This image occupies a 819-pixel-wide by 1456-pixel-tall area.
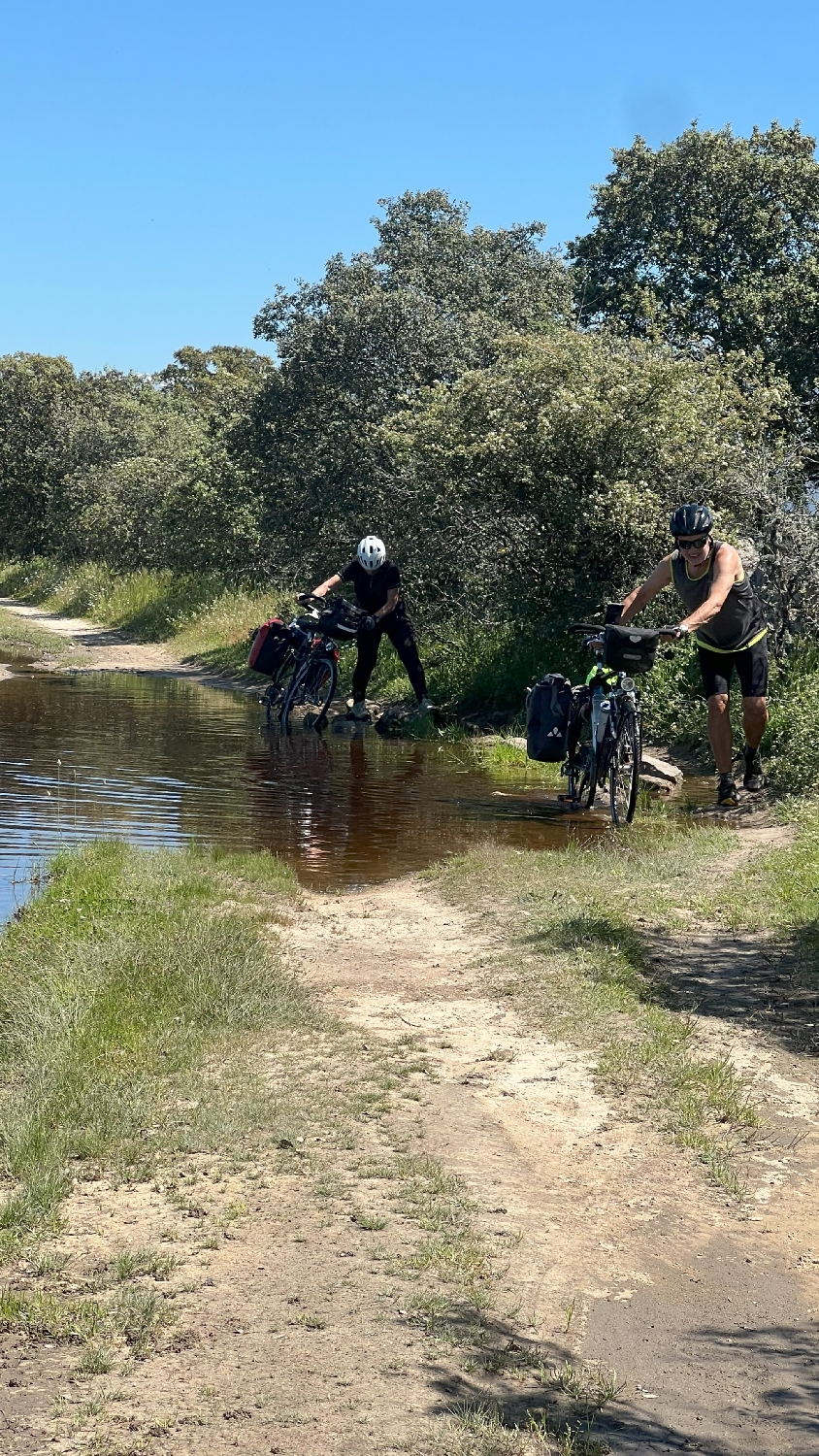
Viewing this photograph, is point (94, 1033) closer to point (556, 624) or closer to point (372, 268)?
point (556, 624)

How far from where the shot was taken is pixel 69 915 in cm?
743

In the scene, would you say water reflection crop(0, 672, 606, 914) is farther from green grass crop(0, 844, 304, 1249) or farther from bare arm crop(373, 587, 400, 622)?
bare arm crop(373, 587, 400, 622)

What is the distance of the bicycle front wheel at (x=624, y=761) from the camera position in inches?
432

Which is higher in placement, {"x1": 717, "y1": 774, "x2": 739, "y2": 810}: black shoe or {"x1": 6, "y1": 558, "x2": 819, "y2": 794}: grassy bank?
{"x1": 6, "y1": 558, "x2": 819, "y2": 794}: grassy bank

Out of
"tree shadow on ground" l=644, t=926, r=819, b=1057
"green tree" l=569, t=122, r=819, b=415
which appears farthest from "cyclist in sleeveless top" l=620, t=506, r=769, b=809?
"green tree" l=569, t=122, r=819, b=415

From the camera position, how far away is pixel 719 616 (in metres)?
10.6

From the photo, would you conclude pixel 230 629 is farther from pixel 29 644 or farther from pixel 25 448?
pixel 25 448

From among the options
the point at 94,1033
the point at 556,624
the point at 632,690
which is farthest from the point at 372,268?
the point at 94,1033

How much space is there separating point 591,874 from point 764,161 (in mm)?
25603

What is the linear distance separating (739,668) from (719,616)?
1.53 feet

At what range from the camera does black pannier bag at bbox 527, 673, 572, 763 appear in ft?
37.4

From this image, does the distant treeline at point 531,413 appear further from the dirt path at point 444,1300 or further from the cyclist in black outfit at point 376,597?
the dirt path at point 444,1300

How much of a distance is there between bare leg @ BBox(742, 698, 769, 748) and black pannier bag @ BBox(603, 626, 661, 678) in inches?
34.7

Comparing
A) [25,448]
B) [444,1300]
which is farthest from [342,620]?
[25,448]
